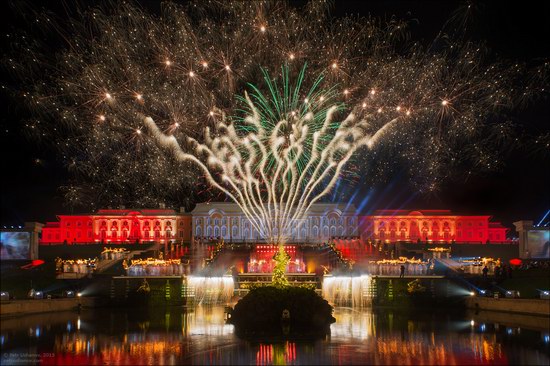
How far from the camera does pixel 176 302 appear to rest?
151 ft

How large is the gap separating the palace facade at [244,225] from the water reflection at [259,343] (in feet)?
228

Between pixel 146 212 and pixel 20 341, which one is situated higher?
pixel 146 212

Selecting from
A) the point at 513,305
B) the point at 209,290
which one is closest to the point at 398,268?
the point at 513,305

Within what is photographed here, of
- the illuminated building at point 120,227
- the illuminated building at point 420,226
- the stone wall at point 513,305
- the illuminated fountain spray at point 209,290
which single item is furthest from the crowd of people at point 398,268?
the illuminated building at point 120,227

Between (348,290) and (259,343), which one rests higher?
(348,290)

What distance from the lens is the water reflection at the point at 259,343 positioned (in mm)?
23180

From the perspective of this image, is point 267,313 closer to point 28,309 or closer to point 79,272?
point 28,309

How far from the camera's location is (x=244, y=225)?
109 meters

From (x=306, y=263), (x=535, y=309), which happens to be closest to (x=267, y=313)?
(x=535, y=309)

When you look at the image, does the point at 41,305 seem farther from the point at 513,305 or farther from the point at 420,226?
the point at 420,226

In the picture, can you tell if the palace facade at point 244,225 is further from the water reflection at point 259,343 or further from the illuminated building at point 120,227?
the water reflection at point 259,343

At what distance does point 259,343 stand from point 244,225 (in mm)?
82531

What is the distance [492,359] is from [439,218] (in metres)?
84.5

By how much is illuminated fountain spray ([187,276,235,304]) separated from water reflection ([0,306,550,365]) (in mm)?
9469
